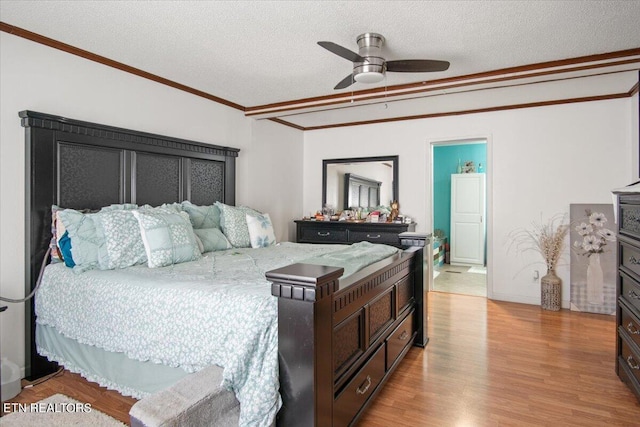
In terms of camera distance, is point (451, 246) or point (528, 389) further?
point (451, 246)

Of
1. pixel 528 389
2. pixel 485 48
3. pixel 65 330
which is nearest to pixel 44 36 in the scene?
pixel 65 330

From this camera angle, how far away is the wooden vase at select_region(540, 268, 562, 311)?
414cm

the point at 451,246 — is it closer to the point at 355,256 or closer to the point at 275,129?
the point at 275,129

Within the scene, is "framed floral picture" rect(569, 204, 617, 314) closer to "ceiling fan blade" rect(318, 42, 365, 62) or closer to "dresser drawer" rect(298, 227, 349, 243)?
"dresser drawer" rect(298, 227, 349, 243)

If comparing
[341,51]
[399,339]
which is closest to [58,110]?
[341,51]

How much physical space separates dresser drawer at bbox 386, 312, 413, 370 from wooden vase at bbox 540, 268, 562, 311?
2184mm

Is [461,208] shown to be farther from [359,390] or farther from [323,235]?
[359,390]

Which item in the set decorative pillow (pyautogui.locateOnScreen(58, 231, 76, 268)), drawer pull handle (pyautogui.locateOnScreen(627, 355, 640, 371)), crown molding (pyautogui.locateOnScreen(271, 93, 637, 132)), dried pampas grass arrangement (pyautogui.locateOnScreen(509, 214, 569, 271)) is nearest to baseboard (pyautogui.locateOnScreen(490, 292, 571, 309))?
dried pampas grass arrangement (pyautogui.locateOnScreen(509, 214, 569, 271))

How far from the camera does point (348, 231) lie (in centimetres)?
513

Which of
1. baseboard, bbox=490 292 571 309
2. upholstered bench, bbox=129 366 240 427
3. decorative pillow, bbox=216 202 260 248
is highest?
decorative pillow, bbox=216 202 260 248

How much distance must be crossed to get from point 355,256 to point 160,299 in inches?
49.6

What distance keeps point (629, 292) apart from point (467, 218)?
459cm

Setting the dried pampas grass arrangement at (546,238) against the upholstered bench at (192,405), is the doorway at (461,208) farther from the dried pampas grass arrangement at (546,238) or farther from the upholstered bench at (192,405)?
the upholstered bench at (192,405)

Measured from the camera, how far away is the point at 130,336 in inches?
80.3
